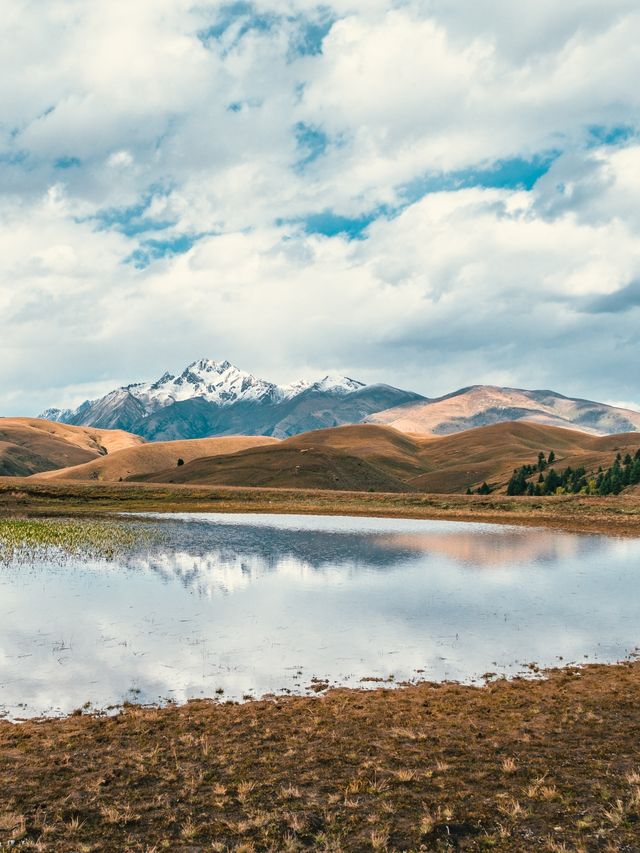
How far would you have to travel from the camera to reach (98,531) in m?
73.9

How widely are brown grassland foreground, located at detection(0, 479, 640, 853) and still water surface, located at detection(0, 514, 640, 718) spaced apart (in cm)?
276

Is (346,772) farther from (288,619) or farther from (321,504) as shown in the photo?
(321,504)

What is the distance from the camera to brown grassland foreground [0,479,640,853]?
13.2m

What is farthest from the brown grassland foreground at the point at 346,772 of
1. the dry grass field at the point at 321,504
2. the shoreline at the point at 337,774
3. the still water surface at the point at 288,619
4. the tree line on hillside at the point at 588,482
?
the tree line on hillside at the point at 588,482

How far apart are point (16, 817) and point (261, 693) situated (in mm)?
10507

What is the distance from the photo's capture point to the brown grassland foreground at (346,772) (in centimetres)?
1317

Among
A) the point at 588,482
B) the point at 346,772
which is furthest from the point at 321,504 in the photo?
the point at 346,772

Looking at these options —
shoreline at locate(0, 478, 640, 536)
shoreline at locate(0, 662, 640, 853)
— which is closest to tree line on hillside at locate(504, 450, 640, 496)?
shoreline at locate(0, 478, 640, 536)

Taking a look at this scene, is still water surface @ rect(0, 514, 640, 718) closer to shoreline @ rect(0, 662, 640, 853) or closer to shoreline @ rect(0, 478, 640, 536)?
shoreline @ rect(0, 662, 640, 853)

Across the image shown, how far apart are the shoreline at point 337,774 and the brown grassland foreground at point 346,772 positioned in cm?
5

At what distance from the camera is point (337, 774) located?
16.1 meters

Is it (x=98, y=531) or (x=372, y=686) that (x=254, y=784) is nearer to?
(x=372, y=686)

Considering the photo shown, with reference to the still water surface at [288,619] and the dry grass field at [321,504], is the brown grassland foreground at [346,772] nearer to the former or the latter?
the still water surface at [288,619]

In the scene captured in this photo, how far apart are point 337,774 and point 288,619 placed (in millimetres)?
17927
